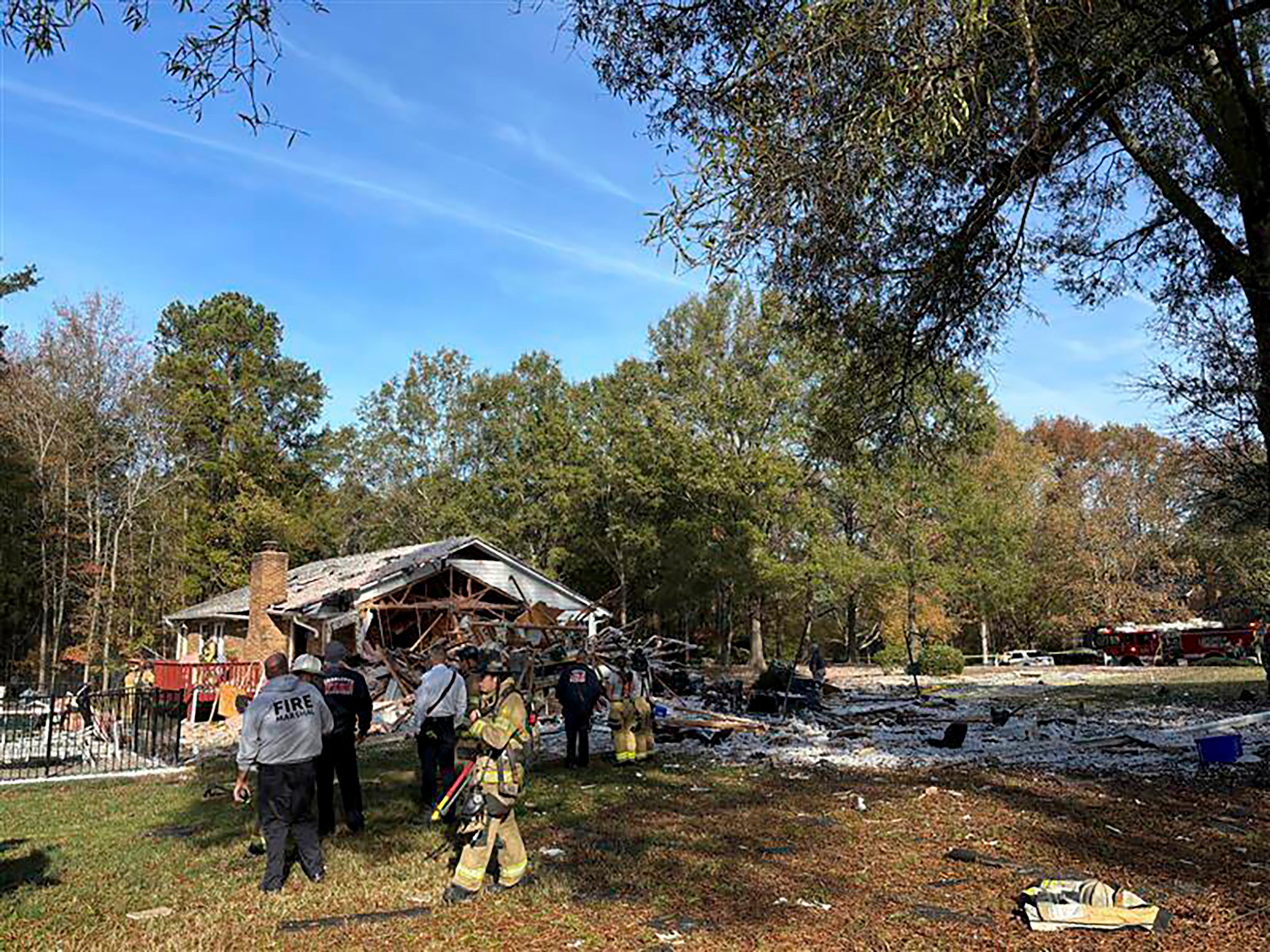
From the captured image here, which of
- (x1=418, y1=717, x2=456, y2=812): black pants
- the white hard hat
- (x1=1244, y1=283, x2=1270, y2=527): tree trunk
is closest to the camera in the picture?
the white hard hat

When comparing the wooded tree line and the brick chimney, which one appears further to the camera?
the wooded tree line

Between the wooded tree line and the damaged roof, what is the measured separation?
35.0 ft

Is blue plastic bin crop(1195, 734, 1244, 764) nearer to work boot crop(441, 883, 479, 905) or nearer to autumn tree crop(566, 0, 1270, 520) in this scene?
autumn tree crop(566, 0, 1270, 520)

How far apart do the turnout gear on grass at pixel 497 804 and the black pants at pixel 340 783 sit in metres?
2.66

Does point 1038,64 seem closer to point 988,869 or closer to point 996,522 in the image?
point 988,869

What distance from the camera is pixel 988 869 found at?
8039 millimetres

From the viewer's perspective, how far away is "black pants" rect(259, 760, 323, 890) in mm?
7715

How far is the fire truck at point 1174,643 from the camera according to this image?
44.2m

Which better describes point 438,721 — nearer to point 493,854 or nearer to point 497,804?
point 493,854

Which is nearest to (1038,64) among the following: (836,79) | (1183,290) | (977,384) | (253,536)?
(836,79)

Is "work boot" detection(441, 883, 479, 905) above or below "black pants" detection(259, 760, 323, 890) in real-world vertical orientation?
below

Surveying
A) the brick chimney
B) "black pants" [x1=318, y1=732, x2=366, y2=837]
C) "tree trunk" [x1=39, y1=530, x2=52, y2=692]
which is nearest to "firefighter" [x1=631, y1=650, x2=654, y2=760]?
"black pants" [x1=318, y1=732, x2=366, y2=837]

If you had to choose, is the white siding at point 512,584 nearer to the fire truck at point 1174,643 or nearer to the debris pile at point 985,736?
the debris pile at point 985,736

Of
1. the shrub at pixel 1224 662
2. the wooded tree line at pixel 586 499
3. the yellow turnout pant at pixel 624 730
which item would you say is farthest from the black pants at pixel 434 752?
the shrub at pixel 1224 662
